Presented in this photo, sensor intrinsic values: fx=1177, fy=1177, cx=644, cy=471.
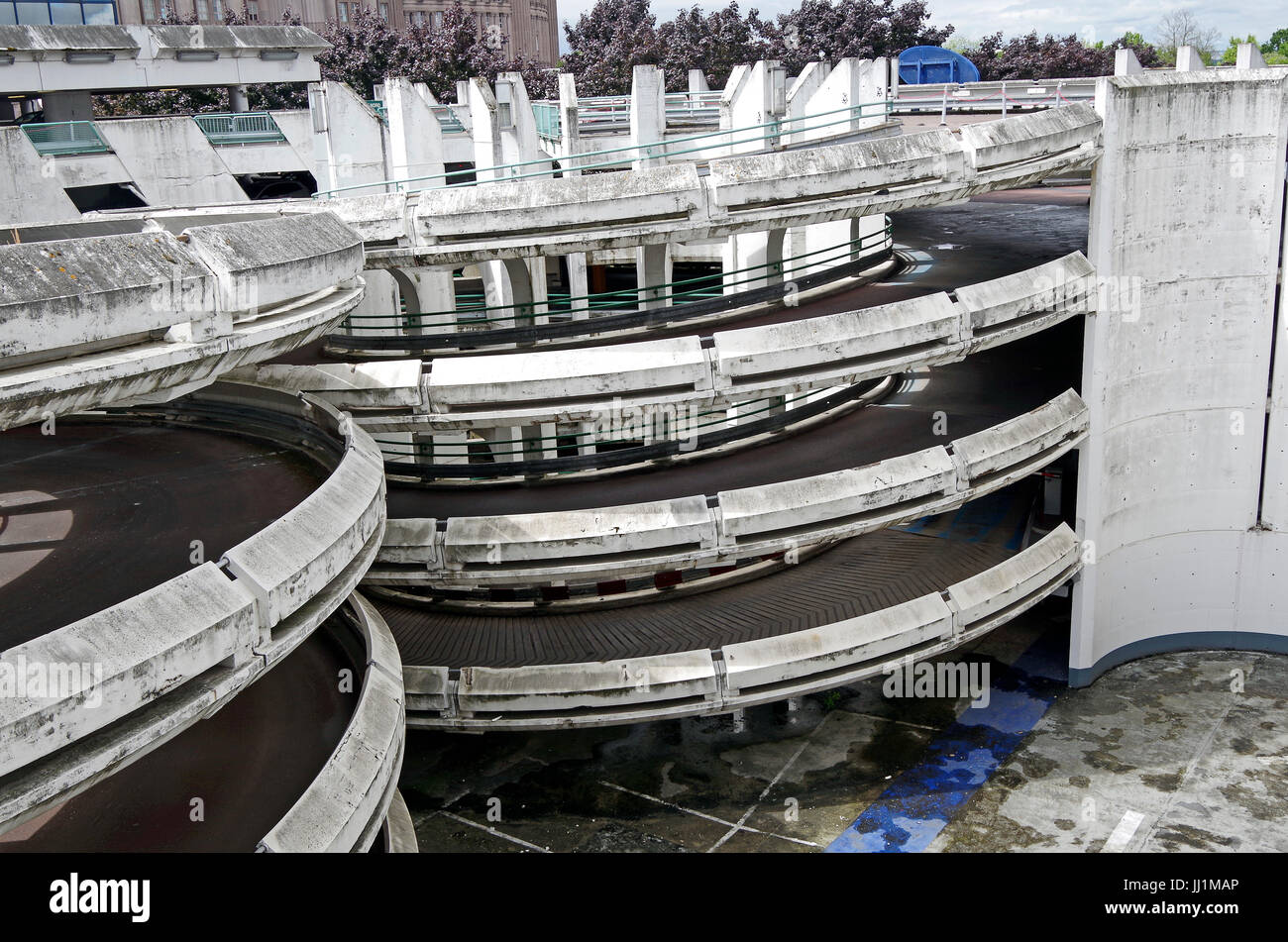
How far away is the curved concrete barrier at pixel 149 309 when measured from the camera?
9.30m

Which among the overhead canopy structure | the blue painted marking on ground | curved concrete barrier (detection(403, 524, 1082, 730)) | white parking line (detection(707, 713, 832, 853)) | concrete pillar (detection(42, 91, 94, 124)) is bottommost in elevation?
the blue painted marking on ground

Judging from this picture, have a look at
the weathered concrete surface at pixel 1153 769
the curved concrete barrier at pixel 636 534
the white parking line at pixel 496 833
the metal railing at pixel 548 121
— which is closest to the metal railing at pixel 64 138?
the metal railing at pixel 548 121

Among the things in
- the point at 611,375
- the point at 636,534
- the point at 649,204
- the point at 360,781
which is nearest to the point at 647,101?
the point at 649,204

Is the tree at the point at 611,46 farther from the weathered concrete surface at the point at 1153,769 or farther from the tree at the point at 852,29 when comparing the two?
the weathered concrete surface at the point at 1153,769

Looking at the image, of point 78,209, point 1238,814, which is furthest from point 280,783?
point 78,209

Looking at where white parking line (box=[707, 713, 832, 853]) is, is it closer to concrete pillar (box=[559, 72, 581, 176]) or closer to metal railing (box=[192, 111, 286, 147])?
concrete pillar (box=[559, 72, 581, 176])

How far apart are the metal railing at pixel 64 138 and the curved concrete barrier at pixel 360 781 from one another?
24.4 metres

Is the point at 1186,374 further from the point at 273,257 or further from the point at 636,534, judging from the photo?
the point at 273,257

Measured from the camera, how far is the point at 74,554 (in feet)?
43.3

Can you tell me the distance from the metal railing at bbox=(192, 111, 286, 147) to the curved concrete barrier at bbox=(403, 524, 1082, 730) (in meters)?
24.8

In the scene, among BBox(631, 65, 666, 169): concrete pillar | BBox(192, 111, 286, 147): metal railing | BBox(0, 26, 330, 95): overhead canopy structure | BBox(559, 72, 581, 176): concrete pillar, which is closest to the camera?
BBox(631, 65, 666, 169): concrete pillar

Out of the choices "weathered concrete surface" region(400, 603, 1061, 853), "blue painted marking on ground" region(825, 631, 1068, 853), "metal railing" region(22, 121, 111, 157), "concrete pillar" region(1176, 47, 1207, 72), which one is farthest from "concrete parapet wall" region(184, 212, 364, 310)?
"metal railing" region(22, 121, 111, 157)

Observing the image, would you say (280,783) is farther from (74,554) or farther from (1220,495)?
(1220,495)

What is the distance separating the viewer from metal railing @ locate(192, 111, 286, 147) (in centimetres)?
3666
